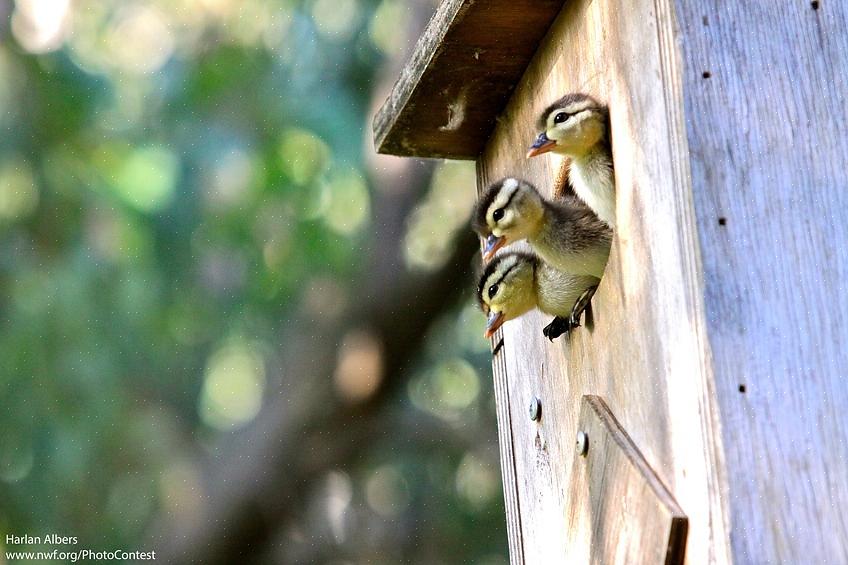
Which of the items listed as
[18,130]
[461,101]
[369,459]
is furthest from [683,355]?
[369,459]

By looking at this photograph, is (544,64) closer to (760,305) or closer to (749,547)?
(760,305)

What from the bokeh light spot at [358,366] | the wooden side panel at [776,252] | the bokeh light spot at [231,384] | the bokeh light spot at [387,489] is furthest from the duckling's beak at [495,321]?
the bokeh light spot at [387,489]

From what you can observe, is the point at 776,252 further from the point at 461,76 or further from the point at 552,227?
the point at 461,76

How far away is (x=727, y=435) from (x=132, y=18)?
688cm

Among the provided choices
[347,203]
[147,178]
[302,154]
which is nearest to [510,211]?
[147,178]

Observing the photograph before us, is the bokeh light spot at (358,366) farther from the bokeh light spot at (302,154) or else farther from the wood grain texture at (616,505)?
the wood grain texture at (616,505)

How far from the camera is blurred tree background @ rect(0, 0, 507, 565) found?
7.23 metres

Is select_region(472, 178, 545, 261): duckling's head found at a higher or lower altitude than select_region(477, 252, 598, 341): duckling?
higher

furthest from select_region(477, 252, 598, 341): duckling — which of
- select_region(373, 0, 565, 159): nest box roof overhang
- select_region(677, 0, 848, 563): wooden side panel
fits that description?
select_region(677, 0, 848, 563): wooden side panel

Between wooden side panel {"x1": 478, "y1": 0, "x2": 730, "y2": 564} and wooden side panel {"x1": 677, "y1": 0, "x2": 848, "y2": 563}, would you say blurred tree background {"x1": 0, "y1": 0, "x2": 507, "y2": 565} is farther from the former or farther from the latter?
wooden side panel {"x1": 677, "y1": 0, "x2": 848, "y2": 563}

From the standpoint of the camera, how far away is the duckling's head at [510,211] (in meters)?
3.30

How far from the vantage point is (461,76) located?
371 cm

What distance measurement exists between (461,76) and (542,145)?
0.62 meters

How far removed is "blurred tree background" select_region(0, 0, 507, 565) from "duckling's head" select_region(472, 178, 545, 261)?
370 cm
